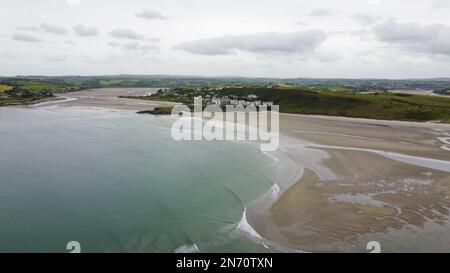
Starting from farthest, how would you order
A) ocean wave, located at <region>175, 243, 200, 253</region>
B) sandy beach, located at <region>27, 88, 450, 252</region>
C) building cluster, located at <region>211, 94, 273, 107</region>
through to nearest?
1. building cluster, located at <region>211, 94, 273, 107</region>
2. sandy beach, located at <region>27, 88, 450, 252</region>
3. ocean wave, located at <region>175, 243, 200, 253</region>

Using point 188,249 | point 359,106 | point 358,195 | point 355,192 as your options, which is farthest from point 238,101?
point 188,249

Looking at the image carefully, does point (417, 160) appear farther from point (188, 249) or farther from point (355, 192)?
point (188, 249)

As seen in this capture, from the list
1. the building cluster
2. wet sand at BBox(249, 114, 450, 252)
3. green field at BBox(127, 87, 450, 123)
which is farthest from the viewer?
the building cluster

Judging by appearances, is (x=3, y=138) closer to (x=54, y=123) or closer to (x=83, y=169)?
(x=54, y=123)

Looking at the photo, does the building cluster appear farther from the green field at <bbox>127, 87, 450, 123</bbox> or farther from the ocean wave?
the ocean wave

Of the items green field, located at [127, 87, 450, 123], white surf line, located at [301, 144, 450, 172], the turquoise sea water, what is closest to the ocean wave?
the turquoise sea water
